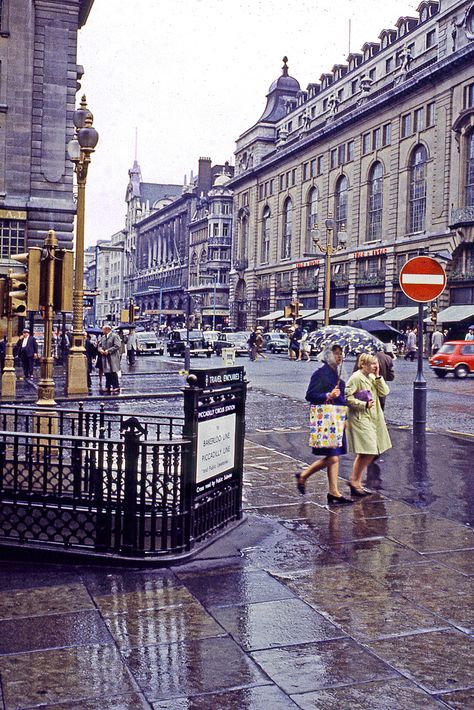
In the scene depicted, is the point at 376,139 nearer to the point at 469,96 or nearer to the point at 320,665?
the point at 469,96

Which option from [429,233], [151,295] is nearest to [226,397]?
[429,233]

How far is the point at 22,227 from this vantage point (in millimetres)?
33375

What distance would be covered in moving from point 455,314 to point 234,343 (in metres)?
14.8

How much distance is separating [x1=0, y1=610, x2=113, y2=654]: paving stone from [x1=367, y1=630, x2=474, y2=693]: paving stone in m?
1.65

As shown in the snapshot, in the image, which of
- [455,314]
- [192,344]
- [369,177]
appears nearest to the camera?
[455,314]

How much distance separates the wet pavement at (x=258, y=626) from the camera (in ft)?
13.6

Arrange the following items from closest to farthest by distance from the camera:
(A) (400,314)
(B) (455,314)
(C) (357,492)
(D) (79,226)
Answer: (C) (357,492), (D) (79,226), (B) (455,314), (A) (400,314)

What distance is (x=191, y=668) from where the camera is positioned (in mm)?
4441

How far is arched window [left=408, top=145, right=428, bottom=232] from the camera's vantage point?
55.3m

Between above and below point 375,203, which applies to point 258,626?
below

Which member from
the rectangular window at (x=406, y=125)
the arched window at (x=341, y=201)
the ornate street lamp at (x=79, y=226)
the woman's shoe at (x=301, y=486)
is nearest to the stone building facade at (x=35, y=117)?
the ornate street lamp at (x=79, y=226)

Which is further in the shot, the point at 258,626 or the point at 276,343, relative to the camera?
the point at 276,343

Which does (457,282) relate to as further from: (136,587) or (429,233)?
(136,587)

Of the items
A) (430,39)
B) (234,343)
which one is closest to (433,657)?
(234,343)
